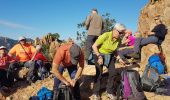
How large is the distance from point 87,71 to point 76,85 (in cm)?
293

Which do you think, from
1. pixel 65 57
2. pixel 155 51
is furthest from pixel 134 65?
pixel 65 57

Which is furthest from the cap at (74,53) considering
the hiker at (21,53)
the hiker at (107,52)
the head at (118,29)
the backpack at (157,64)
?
the hiker at (21,53)

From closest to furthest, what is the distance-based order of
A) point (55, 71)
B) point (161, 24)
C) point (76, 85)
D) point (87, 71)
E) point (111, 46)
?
point (55, 71) → point (76, 85) → point (111, 46) → point (87, 71) → point (161, 24)

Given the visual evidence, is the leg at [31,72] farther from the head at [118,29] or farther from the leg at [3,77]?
the head at [118,29]

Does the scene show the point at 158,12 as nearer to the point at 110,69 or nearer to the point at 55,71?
the point at 110,69

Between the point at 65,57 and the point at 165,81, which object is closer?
the point at 65,57

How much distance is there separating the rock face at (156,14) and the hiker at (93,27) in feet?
7.26

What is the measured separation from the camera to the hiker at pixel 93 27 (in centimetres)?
1298

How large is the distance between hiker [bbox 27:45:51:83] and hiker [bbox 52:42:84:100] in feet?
12.9

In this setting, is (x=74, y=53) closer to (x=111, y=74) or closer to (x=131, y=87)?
(x=111, y=74)

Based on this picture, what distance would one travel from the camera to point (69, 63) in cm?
912

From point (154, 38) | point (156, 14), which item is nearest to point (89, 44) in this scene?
point (154, 38)

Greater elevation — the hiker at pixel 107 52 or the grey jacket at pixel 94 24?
the grey jacket at pixel 94 24

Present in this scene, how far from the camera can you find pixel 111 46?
9891 mm
